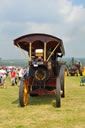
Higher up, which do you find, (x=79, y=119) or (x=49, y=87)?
(x=49, y=87)

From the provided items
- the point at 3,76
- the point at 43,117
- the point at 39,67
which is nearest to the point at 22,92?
the point at 39,67

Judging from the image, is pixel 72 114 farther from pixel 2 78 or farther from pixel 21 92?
pixel 2 78

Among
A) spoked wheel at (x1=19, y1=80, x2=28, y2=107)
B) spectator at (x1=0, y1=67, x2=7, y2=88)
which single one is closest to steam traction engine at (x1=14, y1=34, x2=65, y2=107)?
spoked wheel at (x1=19, y1=80, x2=28, y2=107)

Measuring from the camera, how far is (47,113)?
19.7 feet

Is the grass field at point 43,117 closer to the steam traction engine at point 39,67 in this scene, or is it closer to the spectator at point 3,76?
the steam traction engine at point 39,67

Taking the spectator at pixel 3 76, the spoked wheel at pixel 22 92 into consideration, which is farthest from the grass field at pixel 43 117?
the spectator at pixel 3 76

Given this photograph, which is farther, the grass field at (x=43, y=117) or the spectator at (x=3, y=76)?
the spectator at (x=3, y=76)

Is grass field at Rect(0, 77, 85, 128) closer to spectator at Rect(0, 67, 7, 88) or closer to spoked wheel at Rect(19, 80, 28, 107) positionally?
spoked wheel at Rect(19, 80, 28, 107)

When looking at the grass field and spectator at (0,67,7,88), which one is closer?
the grass field

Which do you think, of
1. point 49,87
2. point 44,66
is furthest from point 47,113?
point 49,87

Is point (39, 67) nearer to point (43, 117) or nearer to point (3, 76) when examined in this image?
point (43, 117)

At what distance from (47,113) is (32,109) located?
0.76 metres

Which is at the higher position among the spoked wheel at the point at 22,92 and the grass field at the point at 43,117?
the spoked wheel at the point at 22,92

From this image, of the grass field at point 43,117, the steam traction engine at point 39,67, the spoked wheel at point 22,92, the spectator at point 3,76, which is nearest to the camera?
the grass field at point 43,117
